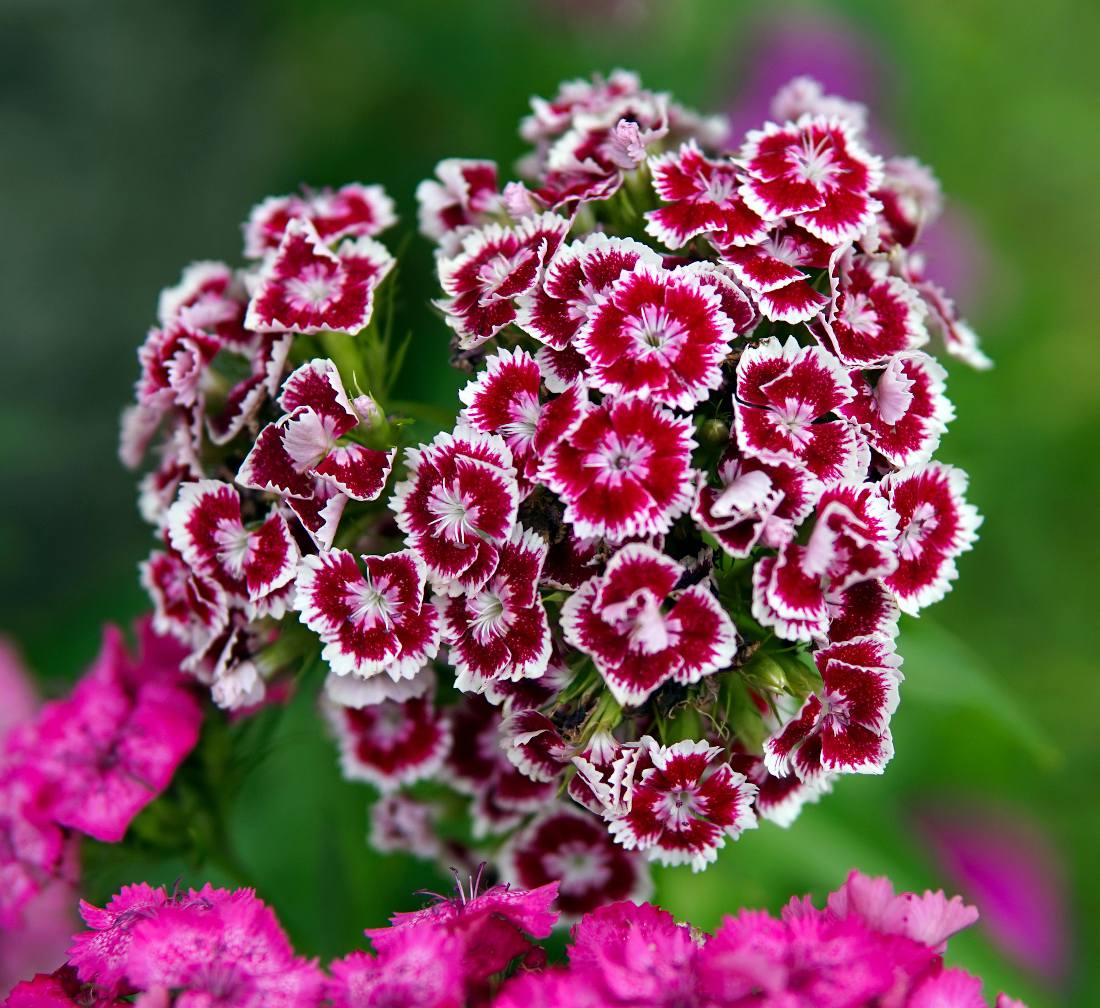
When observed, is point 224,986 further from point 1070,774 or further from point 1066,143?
point 1066,143

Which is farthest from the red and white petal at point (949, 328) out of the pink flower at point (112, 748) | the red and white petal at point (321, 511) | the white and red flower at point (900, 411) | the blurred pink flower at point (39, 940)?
the blurred pink flower at point (39, 940)

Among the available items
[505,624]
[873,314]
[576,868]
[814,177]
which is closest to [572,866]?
[576,868]

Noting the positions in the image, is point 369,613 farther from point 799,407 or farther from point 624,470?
point 799,407

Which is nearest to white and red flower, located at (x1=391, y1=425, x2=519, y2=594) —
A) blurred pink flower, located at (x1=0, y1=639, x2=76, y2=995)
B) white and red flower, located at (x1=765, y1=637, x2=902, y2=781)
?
white and red flower, located at (x1=765, y1=637, x2=902, y2=781)

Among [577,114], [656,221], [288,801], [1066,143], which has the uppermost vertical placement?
[1066,143]

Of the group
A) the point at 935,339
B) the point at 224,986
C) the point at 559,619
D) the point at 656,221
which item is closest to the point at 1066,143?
the point at 935,339

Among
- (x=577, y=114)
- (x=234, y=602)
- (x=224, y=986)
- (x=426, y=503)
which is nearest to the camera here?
(x=224, y=986)

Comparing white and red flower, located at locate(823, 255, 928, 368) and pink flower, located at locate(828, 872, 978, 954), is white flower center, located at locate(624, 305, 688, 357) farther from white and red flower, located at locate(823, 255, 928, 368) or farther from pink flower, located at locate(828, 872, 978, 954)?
pink flower, located at locate(828, 872, 978, 954)
